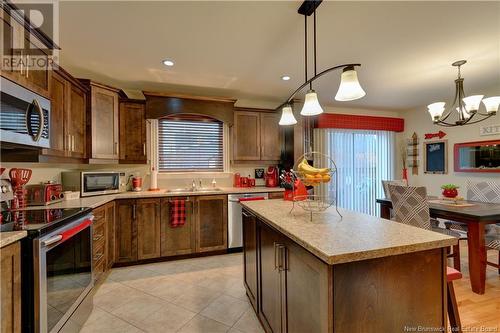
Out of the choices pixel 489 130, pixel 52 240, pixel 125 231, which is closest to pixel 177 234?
pixel 125 231

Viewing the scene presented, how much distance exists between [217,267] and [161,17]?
109 inches

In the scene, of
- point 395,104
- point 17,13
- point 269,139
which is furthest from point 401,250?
point 395,104

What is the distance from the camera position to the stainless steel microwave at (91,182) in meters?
2.86

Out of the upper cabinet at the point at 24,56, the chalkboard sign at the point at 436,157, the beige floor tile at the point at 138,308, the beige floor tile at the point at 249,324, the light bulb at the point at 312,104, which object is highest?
the upper cabinet at the point at 24,56

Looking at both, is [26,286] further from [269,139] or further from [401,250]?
[269,139]

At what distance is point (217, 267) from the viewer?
3.01 metres

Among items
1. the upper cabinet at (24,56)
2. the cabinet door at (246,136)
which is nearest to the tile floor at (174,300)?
the cabinet door at (246,136)

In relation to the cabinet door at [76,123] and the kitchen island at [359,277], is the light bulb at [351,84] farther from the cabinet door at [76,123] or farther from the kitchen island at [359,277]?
the cabinet door at [76,123]

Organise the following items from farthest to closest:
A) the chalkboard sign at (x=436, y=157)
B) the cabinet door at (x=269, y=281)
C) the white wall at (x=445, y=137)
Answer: the chalkboard sign at (x=436, y=157), the white wall at (x=445, y=137), the cabinet door at (x=269, y=281)

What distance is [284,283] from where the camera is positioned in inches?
53.9

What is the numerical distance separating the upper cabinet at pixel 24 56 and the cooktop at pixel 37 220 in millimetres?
937

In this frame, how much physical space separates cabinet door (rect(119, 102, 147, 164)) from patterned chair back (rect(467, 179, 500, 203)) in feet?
15.1

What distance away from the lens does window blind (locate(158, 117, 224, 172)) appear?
3785 millimetres

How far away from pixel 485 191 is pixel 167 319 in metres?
4.00
